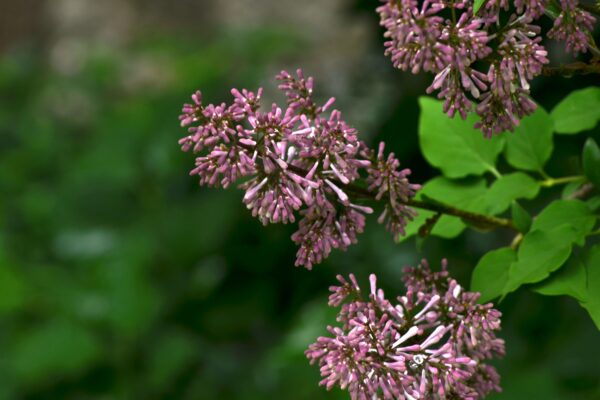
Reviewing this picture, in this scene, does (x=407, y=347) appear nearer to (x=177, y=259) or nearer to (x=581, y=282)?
(x=581, y=282)

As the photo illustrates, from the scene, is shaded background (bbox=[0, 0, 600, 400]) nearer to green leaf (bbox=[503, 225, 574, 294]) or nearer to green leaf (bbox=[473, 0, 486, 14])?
green leaf (bbox=[503, 225, 574, 294])

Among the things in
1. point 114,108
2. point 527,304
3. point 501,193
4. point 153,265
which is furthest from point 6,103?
point 501,193

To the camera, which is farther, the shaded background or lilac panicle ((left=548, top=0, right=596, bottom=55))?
the shaded background

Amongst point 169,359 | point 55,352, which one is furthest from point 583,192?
point 55,352

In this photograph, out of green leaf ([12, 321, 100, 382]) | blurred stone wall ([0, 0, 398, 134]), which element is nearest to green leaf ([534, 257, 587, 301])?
green leaf ([12, 321, 100, 382])

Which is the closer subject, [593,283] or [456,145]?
[593,283]

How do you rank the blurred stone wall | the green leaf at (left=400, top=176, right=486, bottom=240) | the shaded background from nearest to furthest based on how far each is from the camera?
the green leaf at (left=400, top=176, right=486, bottom=240)
the shaded background
the blurred stone wall
